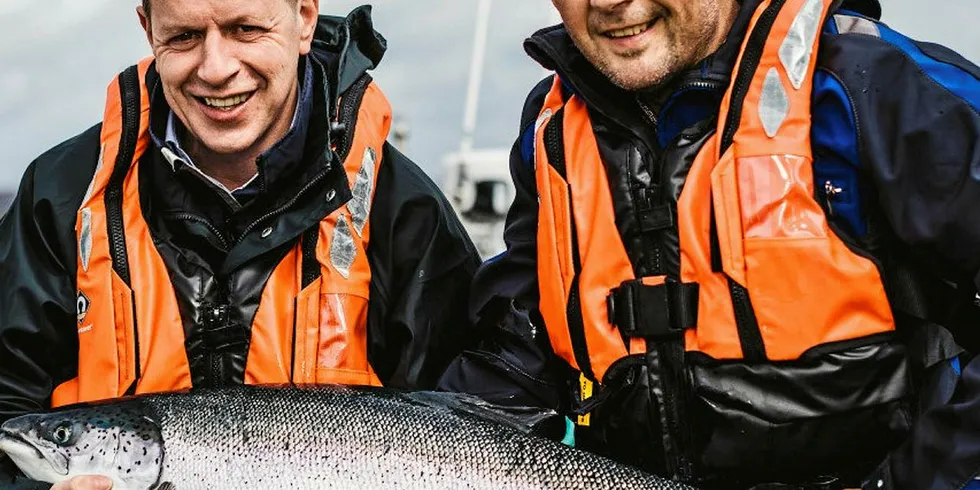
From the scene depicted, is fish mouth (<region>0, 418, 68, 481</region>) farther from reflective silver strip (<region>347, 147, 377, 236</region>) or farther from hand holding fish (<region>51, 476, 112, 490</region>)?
reflective silver strip (<region>347, 147, 377, 236</region>)

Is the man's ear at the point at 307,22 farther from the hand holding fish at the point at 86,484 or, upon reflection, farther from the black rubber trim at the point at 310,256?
the hand holding fish at the point at 86,484

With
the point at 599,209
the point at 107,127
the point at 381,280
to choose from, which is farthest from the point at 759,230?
the point at 107,127

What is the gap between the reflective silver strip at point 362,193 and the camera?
5180 mm

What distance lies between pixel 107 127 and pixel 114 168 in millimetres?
221

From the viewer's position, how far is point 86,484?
4.14 metres

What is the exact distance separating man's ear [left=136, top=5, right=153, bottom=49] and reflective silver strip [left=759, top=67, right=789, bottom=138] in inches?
107

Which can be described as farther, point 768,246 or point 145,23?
point 145,23

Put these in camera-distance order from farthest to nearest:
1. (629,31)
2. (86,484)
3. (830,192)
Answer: (629,31) → (86,484) → (830,192)

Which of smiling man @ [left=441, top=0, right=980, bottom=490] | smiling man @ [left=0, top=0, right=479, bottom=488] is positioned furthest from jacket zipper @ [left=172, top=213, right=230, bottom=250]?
smiling man @ [left=441, top=0, right=980, bottom=490]

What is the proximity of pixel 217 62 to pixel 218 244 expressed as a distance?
2.58 ft

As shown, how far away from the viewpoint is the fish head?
4211mm

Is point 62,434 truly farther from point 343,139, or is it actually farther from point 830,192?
point 830,192

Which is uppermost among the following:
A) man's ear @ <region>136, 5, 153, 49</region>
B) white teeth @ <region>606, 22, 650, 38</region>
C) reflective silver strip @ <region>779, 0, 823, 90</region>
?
man's ear @ <region>136, 5, 153, 49</region>

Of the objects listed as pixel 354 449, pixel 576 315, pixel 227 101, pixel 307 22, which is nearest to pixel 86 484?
pixel 354 449
